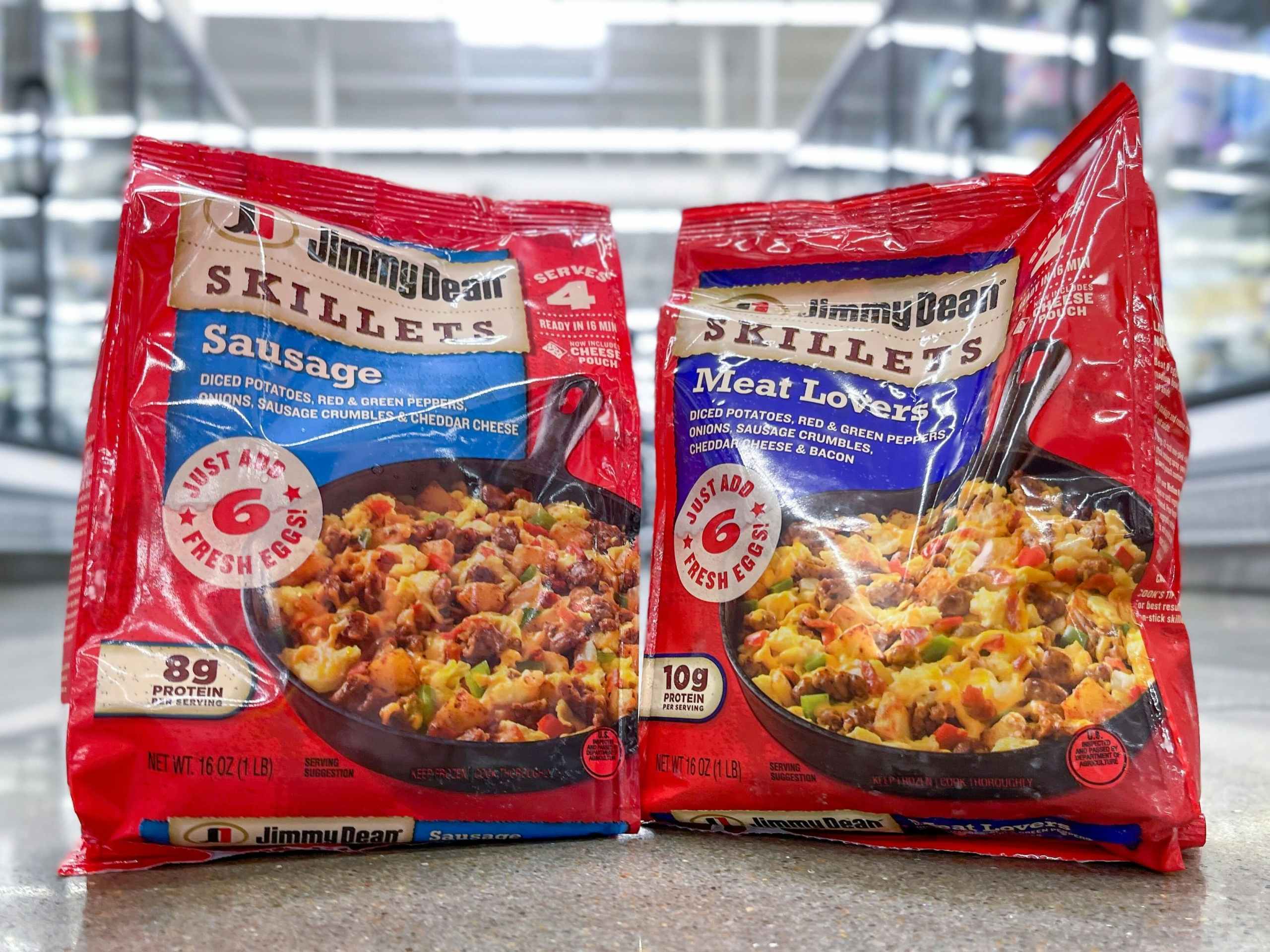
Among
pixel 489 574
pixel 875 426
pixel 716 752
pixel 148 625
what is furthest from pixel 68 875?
pixel 875 426

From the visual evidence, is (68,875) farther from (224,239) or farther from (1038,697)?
(1038,697)

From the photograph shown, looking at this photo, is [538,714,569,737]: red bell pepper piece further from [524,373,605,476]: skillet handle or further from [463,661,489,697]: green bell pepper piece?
[524,373,605,476]: skillet handle

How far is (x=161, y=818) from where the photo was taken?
29.0 inches

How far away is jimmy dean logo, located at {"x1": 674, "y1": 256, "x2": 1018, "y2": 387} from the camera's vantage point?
2.83 ft

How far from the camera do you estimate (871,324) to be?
0.90 m

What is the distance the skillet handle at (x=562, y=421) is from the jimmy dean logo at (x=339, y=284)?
0.06 meters

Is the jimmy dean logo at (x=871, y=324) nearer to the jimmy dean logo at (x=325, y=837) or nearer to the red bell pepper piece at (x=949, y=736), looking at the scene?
the red bell pepper piece at (x=949, y=736)

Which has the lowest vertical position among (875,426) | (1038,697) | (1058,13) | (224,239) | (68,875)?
(68,875)

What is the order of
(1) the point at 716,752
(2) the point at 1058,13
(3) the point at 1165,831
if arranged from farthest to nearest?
(2) the point at 1058,13 → (1) the point at 716,752 → (3) the point at 1165,831

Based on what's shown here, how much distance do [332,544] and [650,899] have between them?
36 cm

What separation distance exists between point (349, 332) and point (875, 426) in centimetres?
45

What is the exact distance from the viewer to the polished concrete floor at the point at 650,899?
2.00 ft

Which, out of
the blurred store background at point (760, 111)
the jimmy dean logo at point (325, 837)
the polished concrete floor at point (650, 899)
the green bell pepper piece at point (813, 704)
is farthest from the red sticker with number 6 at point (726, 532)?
the blurred store background at point (760, 111)

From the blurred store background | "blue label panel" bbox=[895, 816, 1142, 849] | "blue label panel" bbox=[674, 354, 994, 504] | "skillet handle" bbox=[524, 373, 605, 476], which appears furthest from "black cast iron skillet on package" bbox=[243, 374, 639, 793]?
the blurred store background
